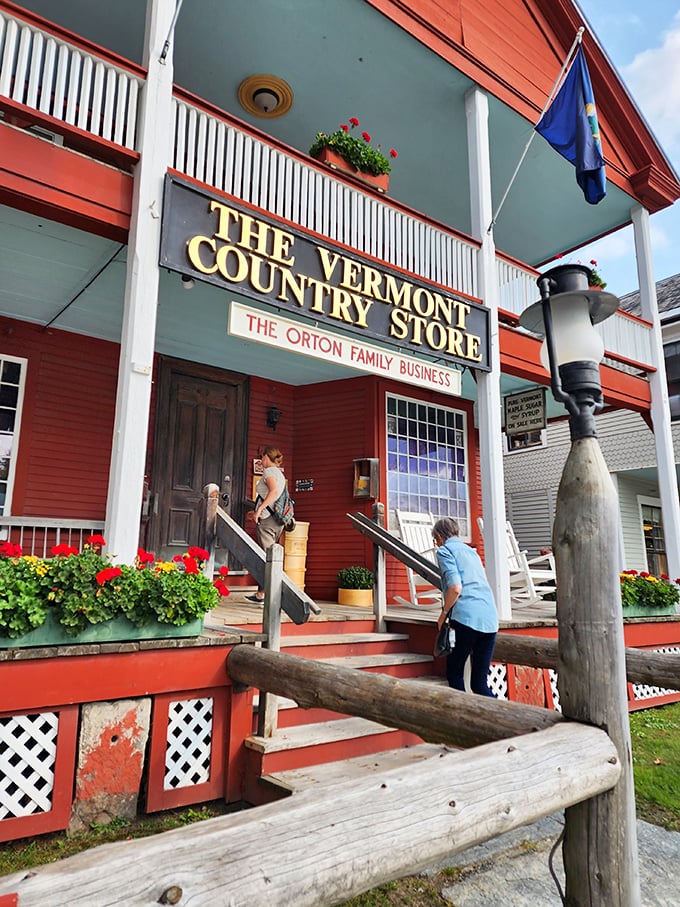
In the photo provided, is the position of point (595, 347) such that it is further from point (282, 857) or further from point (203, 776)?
point (203, 776)

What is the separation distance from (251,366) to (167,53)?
12.5ft

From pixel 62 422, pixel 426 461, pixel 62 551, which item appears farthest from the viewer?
pixel 426 461

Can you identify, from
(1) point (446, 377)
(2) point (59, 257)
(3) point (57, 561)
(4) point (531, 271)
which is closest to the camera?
(3) point (57, 561)

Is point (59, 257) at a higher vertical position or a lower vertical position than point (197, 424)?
higher

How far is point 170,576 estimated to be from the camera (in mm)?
3598

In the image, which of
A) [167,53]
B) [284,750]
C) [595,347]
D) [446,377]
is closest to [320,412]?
[446,377]

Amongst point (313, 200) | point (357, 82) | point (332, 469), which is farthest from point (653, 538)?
point (313, 200)

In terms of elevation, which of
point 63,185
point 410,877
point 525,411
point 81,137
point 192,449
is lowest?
point 410,877

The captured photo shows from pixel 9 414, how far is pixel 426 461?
5.47 metres

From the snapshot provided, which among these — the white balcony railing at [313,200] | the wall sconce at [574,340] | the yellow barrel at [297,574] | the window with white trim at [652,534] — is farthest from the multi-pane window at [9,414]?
the window with white trim at [652,534]

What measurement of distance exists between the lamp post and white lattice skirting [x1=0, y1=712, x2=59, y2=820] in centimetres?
256

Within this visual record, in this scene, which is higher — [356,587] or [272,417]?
[272,417]

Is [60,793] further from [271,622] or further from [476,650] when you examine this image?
[476,650]

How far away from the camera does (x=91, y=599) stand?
3.31 metres
